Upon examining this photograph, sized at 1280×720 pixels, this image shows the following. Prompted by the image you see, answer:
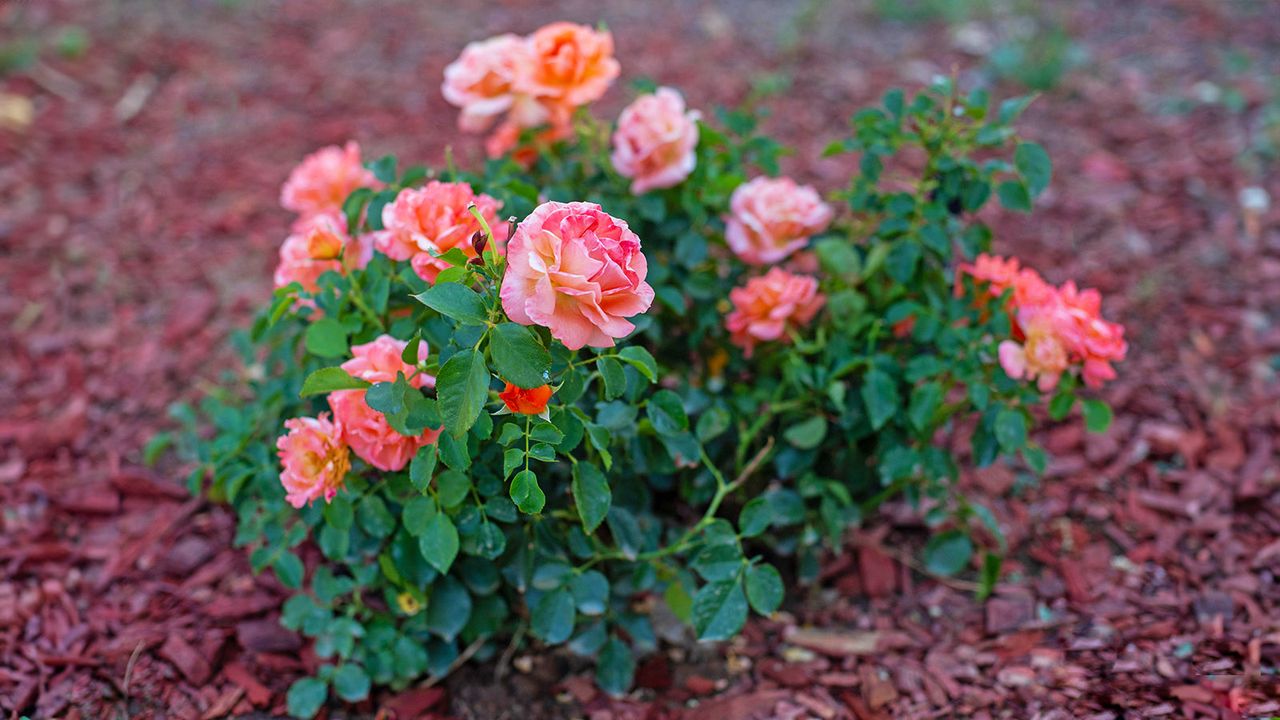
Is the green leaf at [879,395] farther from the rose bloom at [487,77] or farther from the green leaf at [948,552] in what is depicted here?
the rose bloom at [487,77]

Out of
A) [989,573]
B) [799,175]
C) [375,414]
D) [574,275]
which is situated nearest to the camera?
[574,275]

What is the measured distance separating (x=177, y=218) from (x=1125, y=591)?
2997 mm

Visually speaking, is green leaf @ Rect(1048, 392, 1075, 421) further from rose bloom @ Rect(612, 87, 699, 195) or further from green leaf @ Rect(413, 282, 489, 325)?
green leaf @ Rect(413, 282, 489, 325)

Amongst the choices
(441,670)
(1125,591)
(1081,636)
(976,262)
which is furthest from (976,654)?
(441,670)

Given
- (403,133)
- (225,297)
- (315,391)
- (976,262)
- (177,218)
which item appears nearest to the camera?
(315,391)

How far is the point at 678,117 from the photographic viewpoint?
74.2 inches

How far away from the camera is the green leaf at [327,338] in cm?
165

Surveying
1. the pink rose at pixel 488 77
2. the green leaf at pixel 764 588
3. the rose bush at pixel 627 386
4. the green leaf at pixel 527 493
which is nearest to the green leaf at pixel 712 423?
the rose bush at pixel 627 386

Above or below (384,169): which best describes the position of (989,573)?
below

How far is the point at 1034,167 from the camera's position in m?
1.86

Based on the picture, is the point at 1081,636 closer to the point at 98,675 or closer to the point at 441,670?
the point at 441,670

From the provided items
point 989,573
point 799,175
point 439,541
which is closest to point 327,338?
point 439,541

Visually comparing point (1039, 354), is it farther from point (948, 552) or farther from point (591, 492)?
point (591, 492)

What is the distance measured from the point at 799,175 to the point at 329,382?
228cm
